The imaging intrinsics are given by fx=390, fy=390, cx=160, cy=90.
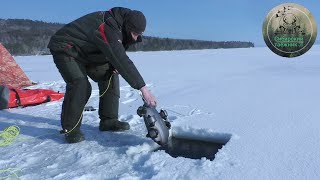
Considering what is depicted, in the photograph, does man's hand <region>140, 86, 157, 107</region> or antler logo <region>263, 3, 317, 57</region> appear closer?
Answer: man's hand <region>140, 86, 157, 107</region>

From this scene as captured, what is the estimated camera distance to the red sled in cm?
512

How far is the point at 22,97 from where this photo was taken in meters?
5.33

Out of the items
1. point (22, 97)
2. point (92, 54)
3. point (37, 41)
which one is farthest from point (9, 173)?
point (37, 41)

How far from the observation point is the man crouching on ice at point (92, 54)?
322 cm

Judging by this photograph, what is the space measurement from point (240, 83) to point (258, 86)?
55 cm

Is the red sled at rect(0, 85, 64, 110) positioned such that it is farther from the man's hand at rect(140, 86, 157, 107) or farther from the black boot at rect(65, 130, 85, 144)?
the man's hand at rect(140, 86, 157, 107)

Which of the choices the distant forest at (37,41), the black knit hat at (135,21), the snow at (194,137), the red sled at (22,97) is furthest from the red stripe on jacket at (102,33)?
the distant forest at (37,41)

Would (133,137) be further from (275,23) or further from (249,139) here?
(275,23)

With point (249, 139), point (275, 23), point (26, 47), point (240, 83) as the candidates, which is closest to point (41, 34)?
point (26, 47)

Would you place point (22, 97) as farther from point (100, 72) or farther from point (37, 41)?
point (37, 41)

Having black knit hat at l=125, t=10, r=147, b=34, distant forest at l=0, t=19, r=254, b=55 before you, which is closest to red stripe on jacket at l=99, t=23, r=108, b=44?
black knit hat at l=125, t=10, r=147, b=34

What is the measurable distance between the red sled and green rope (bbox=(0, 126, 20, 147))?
3.82ft

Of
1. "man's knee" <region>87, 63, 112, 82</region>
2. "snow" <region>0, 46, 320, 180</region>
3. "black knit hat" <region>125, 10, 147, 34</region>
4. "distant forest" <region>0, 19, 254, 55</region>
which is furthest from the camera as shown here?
"distant forest" <region>0, 19, 254, 55</region>

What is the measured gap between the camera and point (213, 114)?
420cm
